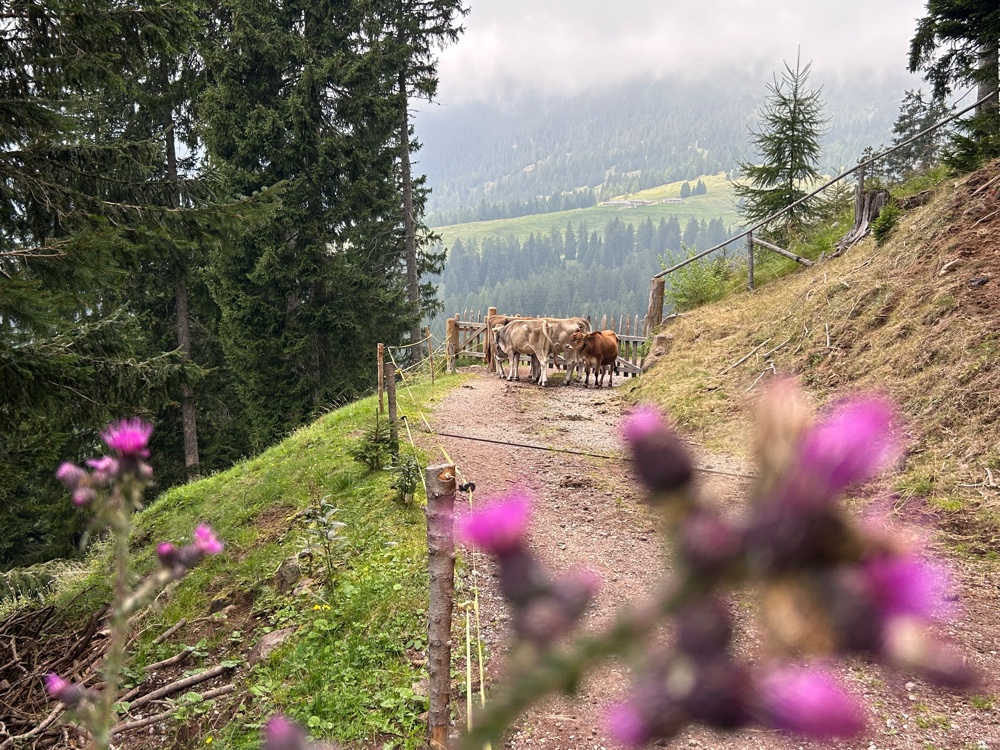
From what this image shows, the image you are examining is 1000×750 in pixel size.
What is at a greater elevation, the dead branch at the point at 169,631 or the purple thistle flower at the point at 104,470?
the purple thistle flower at the point at 104,470

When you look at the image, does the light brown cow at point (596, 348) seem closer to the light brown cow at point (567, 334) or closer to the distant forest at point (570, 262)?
the light brown cow at point (567, 334)

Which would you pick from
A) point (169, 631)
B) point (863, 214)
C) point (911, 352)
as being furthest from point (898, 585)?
point (863, 214)

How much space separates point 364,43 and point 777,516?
27489mm

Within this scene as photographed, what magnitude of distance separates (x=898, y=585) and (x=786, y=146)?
23.8 meters

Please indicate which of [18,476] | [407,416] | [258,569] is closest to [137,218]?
[18,476]

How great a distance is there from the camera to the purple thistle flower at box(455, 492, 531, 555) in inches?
17.9

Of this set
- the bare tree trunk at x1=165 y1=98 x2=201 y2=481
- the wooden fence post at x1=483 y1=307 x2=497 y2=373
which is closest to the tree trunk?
the wooden fence post at x1=483 y1=307 x2=497 y2=373

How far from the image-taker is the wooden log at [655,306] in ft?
56.8

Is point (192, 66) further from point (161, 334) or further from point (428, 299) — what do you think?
point (428, 299)

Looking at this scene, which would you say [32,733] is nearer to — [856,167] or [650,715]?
[650,715]

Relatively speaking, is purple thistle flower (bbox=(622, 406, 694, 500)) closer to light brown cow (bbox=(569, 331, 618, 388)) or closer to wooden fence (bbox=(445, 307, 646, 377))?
→ light brown cow (bbox=(569, 331, 618, 388))

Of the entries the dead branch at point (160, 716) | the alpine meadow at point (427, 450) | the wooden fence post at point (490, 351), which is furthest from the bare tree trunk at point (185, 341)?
the dead branch at point (160, 716)

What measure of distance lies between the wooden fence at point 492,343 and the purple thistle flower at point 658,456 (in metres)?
16.3

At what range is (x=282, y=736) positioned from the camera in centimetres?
45
